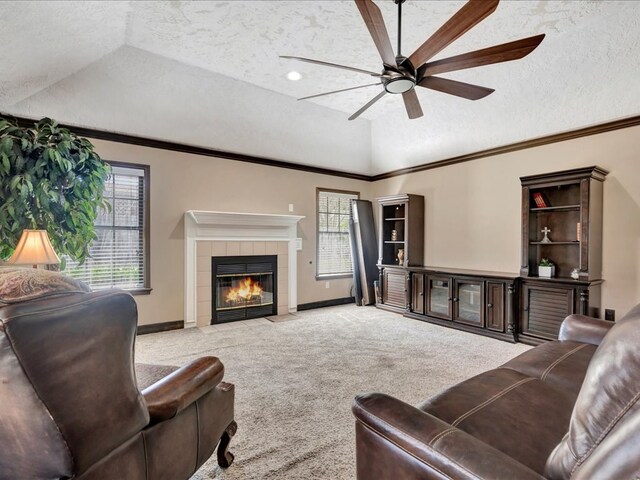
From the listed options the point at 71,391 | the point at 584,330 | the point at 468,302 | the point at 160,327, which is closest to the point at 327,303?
the point at 468,302

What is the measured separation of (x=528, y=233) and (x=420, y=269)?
5.25 ft

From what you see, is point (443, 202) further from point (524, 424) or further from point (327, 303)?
point (524, 424)

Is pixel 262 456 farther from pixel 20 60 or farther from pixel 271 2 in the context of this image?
pixel 20 60

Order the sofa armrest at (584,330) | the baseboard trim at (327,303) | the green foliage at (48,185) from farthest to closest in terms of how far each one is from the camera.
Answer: the baseboard trim at (327,303), the green foliage at (48,185), the sofa armrest at (584,330)

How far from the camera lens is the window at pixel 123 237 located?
14.0 feet

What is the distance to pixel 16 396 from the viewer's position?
0.83 metres

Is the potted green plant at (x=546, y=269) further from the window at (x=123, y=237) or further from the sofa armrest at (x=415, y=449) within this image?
the window at (x=123, y=237)

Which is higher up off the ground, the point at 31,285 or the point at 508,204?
the point at 508,204

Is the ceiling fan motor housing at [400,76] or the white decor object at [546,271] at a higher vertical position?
the ceiling fan motor housing at [400,76]

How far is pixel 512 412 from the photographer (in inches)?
55.4

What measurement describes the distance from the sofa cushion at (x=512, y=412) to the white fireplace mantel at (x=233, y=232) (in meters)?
4.03

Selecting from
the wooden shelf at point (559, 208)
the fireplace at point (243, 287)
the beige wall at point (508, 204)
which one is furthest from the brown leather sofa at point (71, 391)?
the beige wall at point (508, 204)

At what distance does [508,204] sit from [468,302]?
5.04ft

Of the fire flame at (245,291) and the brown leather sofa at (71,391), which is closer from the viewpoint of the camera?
the brown leather sofa at (71,391)
